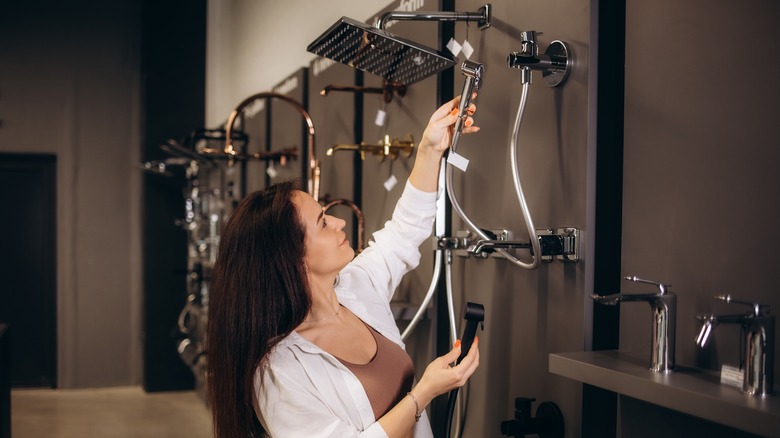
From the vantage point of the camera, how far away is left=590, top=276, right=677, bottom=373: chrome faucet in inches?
45.9

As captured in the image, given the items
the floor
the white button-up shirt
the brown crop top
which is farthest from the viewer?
the floor

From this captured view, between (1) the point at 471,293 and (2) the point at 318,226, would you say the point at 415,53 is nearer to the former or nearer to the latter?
(2) the point at 318,226

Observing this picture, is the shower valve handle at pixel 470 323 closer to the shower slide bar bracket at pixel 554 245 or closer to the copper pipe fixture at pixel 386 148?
the shower slide bar bracket at pixel 554 245

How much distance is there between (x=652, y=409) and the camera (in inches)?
51.1

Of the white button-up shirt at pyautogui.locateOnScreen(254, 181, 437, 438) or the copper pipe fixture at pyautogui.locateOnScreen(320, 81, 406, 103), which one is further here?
the copper pipe fixture at pyautogui.locateOnScreen(320, 81, 406, 103)

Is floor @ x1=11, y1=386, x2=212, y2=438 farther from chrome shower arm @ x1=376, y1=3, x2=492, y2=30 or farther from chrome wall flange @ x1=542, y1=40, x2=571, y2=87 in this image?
chrome wall flange @ x1=542, y1=40, x2=571, y2=87

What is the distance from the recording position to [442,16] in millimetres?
1643

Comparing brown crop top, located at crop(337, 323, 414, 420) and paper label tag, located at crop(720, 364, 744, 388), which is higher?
paper label tag, located at crop(720, 364, 744, 388)

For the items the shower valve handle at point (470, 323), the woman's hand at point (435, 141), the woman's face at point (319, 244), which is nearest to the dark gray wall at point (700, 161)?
the shower valve handle at point (470, 323)

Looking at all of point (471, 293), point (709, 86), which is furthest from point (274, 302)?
point (709, 86)

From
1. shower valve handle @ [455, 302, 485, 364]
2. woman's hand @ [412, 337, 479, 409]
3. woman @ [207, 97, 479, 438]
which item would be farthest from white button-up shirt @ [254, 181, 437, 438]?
shower valve handle @ [455, 302, 485, 364]

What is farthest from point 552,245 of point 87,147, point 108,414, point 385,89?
point 87,147

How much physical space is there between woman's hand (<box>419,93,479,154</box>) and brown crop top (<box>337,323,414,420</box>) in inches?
19.3

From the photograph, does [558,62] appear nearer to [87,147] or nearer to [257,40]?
[257,40]
